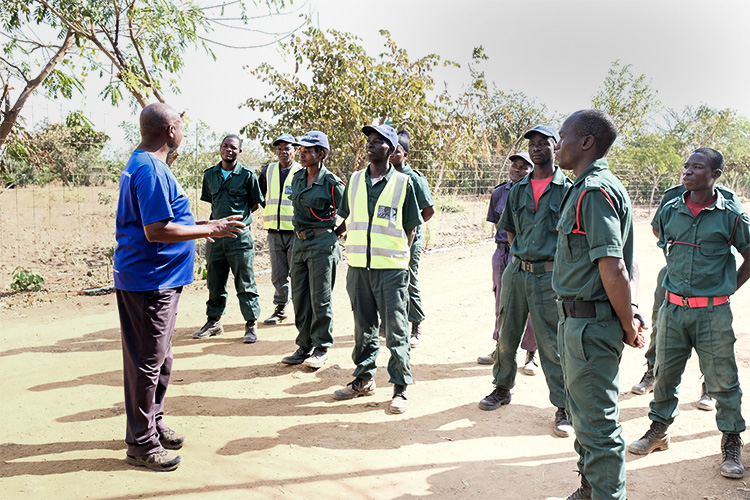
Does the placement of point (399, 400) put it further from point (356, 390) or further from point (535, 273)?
point (535, 273)

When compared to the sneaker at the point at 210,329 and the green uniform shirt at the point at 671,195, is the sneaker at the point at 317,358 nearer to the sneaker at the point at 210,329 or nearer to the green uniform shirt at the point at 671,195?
the sneaker at the point at 210,329

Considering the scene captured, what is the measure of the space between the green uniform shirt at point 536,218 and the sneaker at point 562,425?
118 cm

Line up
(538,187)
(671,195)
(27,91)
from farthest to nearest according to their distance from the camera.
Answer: (27,91)
(671,195)
(538,187)

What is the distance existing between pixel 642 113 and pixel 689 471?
73.5 feet

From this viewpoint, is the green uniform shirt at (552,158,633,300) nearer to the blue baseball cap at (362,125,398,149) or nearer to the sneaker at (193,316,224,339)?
the blue baseball cap at (362,125,398,149)

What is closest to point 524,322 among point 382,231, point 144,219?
point 382,231

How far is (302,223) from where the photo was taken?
5523 millimetres

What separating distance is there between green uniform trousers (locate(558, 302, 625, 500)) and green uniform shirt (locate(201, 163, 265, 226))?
4.34 metres

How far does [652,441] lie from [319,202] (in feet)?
11.1

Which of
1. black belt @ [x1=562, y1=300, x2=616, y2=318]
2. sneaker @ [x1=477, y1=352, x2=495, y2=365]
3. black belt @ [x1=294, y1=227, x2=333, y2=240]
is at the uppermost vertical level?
black belt @ [x1=294, y1=227, x2=333, y2=240]

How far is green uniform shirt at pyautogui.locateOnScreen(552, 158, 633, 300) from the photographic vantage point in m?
2.75

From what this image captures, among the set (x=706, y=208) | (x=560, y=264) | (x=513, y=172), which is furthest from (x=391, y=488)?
(x=513, y=172)

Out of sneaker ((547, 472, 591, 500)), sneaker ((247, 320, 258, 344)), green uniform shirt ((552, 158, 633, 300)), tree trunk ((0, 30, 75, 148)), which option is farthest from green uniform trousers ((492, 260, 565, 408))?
tree trunk ((0, 30, 75, 148))

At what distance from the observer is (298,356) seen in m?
5.64
